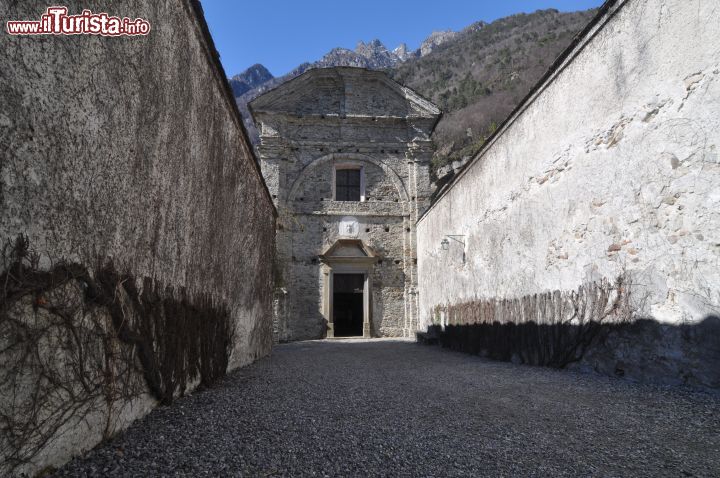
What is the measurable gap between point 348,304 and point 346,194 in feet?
12.7

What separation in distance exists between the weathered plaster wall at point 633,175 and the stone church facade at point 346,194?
7490 mm

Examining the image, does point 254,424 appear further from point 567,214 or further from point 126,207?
point 567,214

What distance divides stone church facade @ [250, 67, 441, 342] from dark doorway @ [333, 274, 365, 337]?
35 mm

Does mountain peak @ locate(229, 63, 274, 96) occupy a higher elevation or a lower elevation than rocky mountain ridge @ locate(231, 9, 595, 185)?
higher

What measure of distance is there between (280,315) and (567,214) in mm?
9681

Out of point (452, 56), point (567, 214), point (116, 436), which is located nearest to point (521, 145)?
point (567, 214)

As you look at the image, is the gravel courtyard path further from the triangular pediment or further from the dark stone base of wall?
the triangular pediment

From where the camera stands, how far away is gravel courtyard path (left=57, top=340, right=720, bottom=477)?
1810mm

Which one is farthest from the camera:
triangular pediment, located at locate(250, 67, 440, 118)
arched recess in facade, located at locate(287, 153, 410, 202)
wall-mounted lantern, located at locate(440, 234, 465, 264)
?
triangular pediment, located at locate(250, 67, 440, 118)

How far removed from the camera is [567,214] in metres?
5.19

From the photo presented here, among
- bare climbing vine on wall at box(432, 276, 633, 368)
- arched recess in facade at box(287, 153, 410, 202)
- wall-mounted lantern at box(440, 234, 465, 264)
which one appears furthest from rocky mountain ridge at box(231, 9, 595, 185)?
bare climbing vine on wall at box(432, 276, 633, 368)

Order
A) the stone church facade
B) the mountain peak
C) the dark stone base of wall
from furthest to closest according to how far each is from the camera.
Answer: the mountain peak
the stone church facade
the dark stone base of wall

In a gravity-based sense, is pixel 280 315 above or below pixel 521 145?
below

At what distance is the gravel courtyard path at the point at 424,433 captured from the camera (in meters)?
1.81
